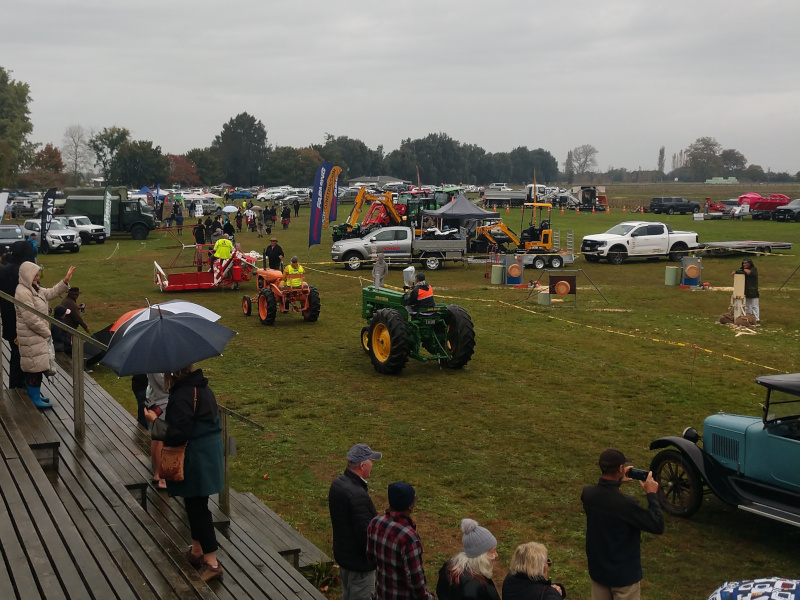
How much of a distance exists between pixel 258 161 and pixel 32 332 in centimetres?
12552

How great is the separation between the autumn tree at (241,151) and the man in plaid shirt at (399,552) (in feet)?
402

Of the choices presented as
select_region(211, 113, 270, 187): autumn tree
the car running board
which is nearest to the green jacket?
the car running board

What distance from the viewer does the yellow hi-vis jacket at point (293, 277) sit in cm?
1850

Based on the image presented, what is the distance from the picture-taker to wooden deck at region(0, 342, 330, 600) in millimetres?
4750

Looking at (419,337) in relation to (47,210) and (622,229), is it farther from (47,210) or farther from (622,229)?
(47,210)

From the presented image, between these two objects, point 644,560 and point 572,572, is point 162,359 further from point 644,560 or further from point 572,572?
point 644,560

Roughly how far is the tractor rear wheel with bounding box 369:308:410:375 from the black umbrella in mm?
7419

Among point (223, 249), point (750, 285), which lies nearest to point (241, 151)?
point (223, 249)

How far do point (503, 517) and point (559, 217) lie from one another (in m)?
52.6

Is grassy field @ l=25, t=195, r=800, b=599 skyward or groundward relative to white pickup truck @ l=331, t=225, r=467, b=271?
groundward

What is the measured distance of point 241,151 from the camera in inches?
5005

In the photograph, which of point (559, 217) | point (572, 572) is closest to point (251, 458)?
point (572, 572)

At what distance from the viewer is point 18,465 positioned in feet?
20.4

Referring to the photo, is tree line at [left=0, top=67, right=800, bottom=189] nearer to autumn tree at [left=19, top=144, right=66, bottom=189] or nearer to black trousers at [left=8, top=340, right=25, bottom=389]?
autumn tree at [left=19, top=144, right=66, bottom=189]
